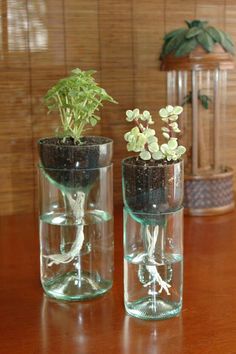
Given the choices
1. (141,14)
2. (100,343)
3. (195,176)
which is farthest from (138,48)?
(100,343)

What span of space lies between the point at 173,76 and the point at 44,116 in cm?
35

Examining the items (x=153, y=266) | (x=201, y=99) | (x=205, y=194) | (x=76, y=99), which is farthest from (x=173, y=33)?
(x=153, y=266)

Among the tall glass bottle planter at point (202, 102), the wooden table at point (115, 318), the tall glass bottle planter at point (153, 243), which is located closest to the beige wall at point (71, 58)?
the tall glass bottle planter at point (202, 102)

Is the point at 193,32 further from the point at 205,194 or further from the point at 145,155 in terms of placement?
the point at 145,155

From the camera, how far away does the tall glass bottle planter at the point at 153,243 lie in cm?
83

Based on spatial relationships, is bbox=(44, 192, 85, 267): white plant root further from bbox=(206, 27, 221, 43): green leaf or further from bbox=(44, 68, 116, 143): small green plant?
bbox=(206, 27, 221, 43): green leaf

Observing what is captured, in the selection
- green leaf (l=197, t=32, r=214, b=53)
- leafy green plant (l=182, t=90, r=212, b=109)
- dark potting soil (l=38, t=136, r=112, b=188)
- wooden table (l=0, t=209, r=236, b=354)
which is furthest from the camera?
leafy green plant (l=182, t=90, r=212, b=109)

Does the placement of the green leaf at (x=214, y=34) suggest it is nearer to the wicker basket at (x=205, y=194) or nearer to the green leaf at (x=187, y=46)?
the green leaf at (x=187, y=46)

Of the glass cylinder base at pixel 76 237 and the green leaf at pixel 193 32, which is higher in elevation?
the green leaf at pixel 193 32

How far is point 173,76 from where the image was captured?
1.54 metres

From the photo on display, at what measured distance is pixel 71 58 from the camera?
4.94 ft

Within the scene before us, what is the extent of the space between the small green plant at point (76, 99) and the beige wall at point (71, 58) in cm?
58

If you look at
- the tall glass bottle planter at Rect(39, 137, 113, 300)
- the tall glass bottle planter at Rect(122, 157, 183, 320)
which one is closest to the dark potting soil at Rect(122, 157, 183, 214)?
the tall glass bottle planter at Rect(122, 157, 183, 320)

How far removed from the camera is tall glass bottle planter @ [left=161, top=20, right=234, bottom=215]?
4.58 ft
